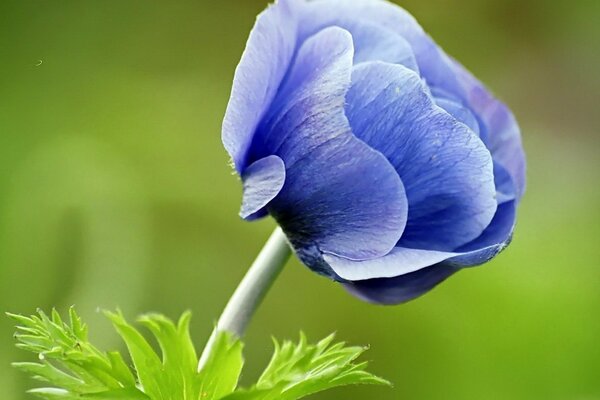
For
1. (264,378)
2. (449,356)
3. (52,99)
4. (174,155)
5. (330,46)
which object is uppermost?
(330,46)

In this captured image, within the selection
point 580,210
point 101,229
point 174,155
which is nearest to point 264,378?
point 101,229

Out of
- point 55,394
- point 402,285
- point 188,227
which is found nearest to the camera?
point 55,394

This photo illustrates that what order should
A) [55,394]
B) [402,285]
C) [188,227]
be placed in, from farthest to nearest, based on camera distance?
[188,227] → [402,285] → [55,394]

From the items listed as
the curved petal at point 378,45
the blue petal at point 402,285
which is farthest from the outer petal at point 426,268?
the curved petal at point 378,45

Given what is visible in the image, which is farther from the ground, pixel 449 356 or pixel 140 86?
pixel 140 86

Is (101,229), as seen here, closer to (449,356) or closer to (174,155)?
(174,155)

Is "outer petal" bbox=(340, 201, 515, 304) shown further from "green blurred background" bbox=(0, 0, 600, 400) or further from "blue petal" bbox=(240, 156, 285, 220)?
"green blurred background" bbox=(0, 0, 600, 400)

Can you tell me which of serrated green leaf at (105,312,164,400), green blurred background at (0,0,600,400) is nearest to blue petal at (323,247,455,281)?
serrated green leaf at (105,312,164,400)

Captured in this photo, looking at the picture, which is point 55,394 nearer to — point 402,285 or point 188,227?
point 402,285

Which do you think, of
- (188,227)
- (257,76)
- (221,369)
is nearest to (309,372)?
(221,369)
